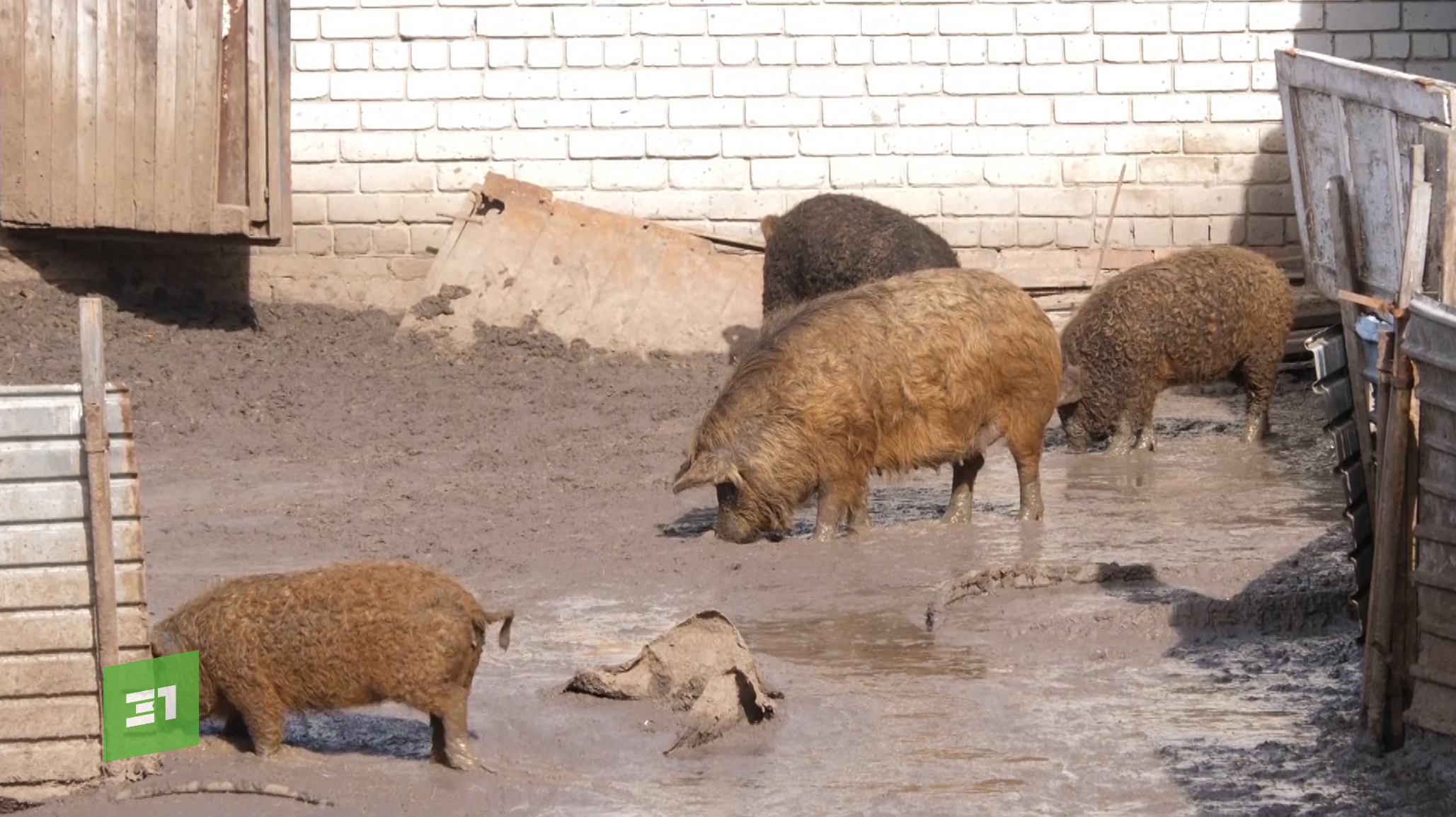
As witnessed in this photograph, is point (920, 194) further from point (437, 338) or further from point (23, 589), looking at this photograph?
point (23, 589)

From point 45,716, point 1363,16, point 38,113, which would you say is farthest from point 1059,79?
point 45,716

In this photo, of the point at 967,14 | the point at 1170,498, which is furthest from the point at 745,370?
the point at 967,14

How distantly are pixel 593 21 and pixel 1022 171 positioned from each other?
370 centimetres

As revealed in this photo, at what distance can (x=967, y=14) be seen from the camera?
1542cm

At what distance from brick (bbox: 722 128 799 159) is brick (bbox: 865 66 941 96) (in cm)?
77

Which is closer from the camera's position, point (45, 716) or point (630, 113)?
point (45, 716)

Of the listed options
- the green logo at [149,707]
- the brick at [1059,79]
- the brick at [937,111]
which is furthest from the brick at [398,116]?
the green logo at [149,707]

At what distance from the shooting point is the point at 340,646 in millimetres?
5758

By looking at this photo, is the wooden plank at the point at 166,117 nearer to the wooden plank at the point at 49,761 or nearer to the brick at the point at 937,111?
the brick at the point at 937,111

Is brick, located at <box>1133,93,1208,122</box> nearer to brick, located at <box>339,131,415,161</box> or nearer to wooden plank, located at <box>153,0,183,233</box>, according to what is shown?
brick, located at <box>339,131,415,161</box>

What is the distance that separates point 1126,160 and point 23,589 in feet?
38.1

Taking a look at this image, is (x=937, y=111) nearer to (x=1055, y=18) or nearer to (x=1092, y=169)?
(x=1055, y=18)

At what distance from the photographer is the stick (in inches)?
595

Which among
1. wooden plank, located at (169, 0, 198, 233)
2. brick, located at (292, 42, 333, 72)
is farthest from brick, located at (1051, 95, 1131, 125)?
wooden plank, located at (169, 0, 198, 233)
